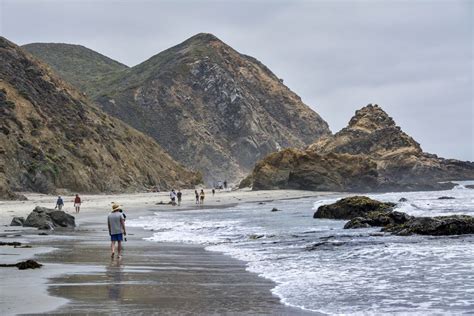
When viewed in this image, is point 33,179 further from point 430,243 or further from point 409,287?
point 409,287

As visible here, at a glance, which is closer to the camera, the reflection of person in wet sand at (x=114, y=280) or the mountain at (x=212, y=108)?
the reflection of person in wet sand at (x=114, y=280)

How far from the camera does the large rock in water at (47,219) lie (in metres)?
24.8

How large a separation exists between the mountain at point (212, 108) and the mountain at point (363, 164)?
1748 centimetres

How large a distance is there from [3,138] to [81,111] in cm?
1722

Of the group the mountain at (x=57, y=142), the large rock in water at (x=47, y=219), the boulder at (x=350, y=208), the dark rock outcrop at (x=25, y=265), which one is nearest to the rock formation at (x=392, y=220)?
the boulder at (x=350, y=208)

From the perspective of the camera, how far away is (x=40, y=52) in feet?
582

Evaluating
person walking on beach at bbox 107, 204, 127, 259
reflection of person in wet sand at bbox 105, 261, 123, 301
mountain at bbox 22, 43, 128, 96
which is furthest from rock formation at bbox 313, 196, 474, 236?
mountain at bbox 22, 43, 128, 96

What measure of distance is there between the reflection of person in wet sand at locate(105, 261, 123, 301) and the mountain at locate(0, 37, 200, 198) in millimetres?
31784

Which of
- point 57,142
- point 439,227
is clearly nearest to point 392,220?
point 439,227

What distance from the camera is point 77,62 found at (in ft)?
580

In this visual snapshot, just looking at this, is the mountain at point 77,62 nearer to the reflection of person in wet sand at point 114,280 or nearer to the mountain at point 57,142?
the mountain at point 57,142

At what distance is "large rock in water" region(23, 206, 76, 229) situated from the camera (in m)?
24.8

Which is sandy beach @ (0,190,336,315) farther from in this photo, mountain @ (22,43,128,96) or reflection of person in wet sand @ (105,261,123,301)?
mountain @ (22,43,128,96)

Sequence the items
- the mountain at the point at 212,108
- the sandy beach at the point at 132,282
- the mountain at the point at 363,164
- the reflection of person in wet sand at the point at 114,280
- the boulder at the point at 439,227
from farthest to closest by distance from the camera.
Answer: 1. the mountain at the point at 212,108
2. the mountain at the point at 363,164
3. the boulder at the point at 439,227
4. the reflection of person in wet sand at the point at 114,280
5. the sandy beach at the point at 132,282
